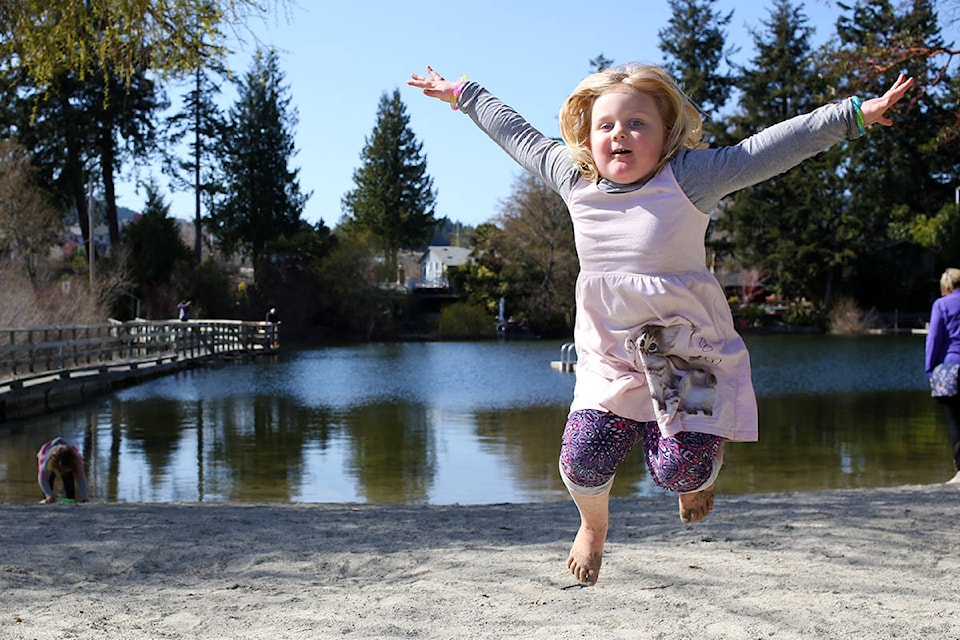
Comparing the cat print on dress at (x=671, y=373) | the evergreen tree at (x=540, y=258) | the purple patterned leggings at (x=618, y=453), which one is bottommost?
the purple patterned leggings at (x=618, y=453)

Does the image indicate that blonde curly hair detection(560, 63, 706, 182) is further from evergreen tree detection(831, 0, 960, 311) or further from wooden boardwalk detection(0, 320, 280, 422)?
evergreen tree detection(831, 0, 960, 311)

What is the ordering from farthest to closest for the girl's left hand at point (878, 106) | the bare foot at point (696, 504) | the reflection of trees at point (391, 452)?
1. the reflection of trees at point (391, 452)
2. the bare foot at point (696, 504)
3. the girl's left hand at point (878, 106)

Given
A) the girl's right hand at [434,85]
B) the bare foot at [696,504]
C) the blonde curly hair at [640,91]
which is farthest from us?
the girl's right hand at [434,85]

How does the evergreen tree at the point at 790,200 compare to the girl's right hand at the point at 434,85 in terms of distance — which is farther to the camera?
the evergreen tree at the point at 790,200

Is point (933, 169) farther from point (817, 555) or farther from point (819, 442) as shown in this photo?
point (817, 555)

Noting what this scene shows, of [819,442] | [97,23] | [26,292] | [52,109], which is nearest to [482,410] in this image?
[819,442]

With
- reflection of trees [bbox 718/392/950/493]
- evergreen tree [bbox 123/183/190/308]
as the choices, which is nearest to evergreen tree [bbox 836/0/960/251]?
reflection of trees [bbox 718/392/950/493]

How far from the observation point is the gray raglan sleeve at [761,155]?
10.6 ft

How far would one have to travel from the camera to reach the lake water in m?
11.7

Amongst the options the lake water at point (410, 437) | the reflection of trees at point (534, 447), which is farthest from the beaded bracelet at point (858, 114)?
the reflection of trees at point (534, 447)

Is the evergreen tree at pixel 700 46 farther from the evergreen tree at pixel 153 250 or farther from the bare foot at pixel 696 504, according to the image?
the bare foot at pixel 696 504

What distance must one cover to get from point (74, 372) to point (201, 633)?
18619 mm

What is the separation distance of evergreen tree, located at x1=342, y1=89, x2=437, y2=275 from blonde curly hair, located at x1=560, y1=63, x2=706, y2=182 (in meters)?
61.3

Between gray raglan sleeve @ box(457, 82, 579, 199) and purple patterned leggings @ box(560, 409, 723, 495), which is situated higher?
gray raglan sleeve @ box(457, 82, 579, 199)
